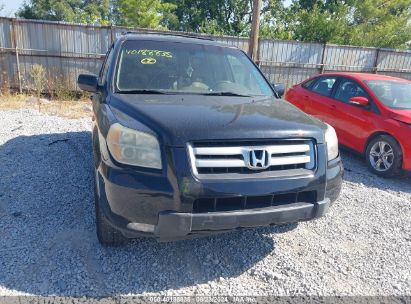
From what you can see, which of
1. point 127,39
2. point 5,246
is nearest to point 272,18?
point 127,39

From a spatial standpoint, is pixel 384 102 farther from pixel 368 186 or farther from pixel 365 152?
pixel 368 186

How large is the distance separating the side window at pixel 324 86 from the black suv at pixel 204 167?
394 cm

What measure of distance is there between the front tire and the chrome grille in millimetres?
3189

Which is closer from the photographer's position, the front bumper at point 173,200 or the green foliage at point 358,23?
the front bumper at point 173,200

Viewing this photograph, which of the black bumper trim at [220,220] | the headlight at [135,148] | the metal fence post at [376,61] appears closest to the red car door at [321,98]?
the black bumper trim at [220,220]

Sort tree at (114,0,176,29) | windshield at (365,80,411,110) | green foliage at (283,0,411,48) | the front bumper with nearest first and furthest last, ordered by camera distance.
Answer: the front bumper → windshield at (365,80,411,110) → green foliage at (283,0,411,48) → tree at (114,0,176,29)

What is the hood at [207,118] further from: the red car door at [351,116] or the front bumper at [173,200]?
the red car door at [351,116]

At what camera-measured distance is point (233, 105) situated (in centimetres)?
300

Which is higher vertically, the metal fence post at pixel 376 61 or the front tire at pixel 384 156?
the metal fence post at pixel 376 61

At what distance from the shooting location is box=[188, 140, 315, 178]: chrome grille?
2.35m

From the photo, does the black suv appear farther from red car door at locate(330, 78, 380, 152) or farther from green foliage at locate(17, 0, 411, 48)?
green foliage at locate(17, 0, 411, 48)

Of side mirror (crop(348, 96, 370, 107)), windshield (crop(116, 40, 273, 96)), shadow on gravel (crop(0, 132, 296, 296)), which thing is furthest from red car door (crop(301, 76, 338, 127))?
shadow on gravel (crop(0, 132, 296, 296))

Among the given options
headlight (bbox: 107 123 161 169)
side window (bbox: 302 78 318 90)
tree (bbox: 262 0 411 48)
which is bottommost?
side window (bbox: 302 78 318 90)

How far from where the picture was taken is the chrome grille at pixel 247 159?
2.35m
